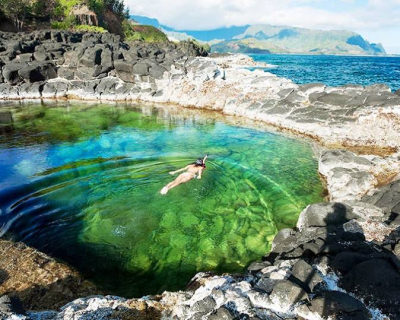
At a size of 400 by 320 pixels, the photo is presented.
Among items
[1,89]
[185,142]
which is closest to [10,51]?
[1,89]

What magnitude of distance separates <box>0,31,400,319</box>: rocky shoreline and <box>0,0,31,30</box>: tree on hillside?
143 ft

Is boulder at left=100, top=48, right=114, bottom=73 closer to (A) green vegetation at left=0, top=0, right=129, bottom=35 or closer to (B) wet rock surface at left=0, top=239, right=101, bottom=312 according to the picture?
(B) wet rock surface at left=0, top=239, right=101, bottom=312

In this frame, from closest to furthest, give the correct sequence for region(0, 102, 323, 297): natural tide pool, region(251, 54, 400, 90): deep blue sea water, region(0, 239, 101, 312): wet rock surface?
region(0, 239, 101, 312): wet rock surface, region(0, 102, 323, 297): natural tide pool, region(251, 54, 400, 90): deep blue sea water

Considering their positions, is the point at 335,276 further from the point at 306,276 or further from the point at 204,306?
the point at 204,306

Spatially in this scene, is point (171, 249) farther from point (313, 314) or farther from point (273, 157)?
point (273, 157)

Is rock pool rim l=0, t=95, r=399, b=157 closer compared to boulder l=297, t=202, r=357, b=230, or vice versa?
boulder l=297, t=202, r=357, b=230

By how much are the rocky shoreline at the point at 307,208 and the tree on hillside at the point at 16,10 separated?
4360cm

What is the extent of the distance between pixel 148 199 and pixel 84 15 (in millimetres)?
86136

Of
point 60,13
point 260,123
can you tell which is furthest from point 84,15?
point 260,123

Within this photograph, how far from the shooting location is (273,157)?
1569 centimetres

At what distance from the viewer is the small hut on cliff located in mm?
80188

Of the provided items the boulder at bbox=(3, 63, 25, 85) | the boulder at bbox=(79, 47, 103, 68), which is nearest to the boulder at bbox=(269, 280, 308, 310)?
the boulder at bbox=(79, 47, 103, 68)

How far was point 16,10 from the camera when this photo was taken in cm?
6550

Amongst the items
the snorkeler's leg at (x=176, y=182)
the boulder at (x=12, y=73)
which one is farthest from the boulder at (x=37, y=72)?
Result: the snorkeler's leg at (x=176, y=182)
